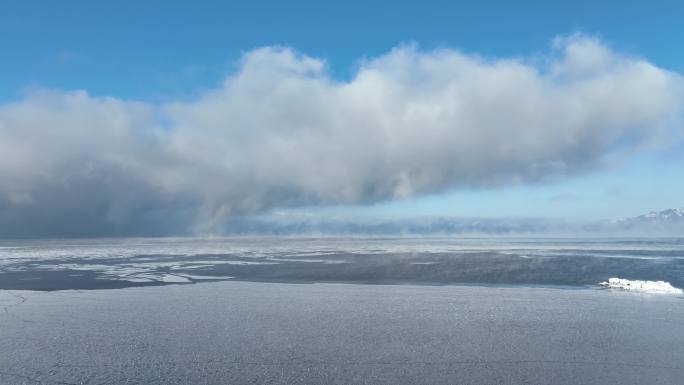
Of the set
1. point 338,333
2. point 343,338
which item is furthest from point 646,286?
point 343,338

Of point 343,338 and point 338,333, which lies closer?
point 343,338

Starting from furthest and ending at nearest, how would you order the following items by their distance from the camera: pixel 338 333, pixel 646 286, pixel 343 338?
pixel 646 286 → pixel 338 333 → pixel 343 338

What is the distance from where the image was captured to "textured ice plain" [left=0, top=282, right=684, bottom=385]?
985cm

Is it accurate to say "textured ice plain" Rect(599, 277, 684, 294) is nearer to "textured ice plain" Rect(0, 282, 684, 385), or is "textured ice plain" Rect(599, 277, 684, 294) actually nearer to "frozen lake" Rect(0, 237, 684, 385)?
"frozen lake" Rect(0, 237, 684, 385)

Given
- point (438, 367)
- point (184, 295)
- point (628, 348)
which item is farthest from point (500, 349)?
point (184, 295)

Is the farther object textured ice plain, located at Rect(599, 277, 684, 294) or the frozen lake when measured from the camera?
textured ice plain, located at Rect(599, 277, 684, 294)

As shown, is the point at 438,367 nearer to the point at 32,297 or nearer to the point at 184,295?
the point at 184,295

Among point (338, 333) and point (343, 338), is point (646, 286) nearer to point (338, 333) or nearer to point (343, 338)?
point (338, 333)

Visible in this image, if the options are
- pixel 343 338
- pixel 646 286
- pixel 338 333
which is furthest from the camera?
pixel 646 286

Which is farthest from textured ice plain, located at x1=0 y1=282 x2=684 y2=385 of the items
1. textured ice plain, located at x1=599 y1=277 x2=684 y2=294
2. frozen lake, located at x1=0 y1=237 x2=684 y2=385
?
textured ice plain, located at x1=599 y1=277 x2=684 y2=294

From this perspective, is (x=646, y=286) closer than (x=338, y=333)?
No

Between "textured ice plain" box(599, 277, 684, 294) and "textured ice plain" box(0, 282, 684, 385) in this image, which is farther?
"textured ice plain" box(599, 277, 684, 294)

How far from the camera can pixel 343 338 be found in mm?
12734

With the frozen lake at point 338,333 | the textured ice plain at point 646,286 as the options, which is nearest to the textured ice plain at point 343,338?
the frozen lake at point 338,333
